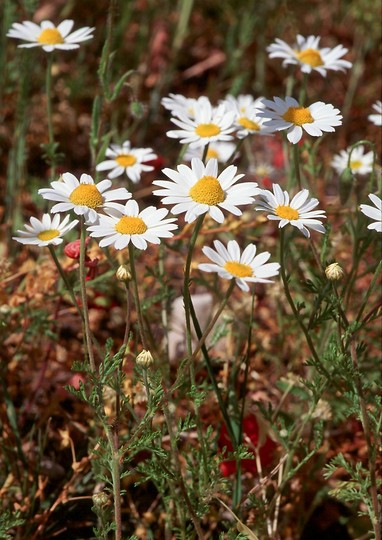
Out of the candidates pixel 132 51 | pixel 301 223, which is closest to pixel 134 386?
pixel 301 223

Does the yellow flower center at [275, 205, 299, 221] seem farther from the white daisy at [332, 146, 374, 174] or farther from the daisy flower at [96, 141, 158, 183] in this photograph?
the white daisy at [332, 146, 374, 174]

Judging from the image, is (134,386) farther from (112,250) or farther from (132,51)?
(132,51)

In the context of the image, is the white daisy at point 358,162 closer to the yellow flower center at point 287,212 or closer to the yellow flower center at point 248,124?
the yellow flower center at point 248,124

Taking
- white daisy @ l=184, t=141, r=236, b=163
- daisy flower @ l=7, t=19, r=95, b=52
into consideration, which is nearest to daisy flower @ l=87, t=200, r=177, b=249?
daisy flower @ l=7, t=19, r=95, b=52

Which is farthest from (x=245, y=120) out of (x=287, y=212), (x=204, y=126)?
(x=287, y=212)

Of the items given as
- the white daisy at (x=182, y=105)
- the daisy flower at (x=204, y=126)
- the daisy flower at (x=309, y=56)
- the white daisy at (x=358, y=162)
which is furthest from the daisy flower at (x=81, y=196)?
the white daisy at (x=358, y=162)
